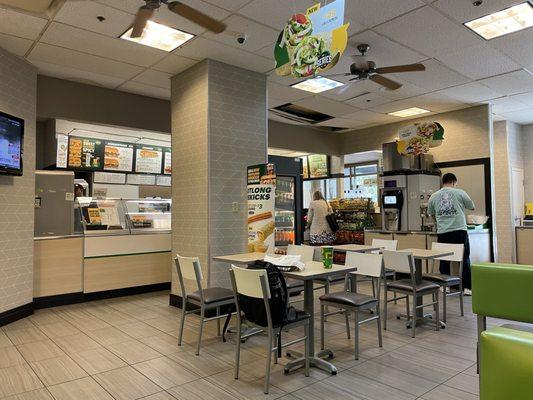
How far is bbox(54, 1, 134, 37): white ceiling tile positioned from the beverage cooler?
2.93 meters

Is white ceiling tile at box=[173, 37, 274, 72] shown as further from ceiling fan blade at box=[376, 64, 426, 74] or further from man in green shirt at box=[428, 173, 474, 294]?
man in green shirt at box=[428, 173, 474, 294]

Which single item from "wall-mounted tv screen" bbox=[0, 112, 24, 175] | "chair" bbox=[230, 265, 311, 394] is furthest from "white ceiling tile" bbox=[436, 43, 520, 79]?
"wall-mounted tv screen" bbox=[0, 112, 24, 175]

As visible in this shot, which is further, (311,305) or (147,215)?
(147,215)

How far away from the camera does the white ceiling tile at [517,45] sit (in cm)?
446

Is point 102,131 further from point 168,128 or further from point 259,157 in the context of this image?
point 259,157

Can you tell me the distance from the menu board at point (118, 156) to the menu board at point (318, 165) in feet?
14.8

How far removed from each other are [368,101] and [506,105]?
2.72 metres

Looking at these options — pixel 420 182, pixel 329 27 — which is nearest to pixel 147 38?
pixel 329 27

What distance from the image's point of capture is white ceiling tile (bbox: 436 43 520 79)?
16.0ft

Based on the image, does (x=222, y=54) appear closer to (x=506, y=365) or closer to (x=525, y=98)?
(x=506, y=365)

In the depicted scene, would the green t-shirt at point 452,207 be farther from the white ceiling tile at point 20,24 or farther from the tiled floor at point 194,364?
the white ceiling tile at point 20,24

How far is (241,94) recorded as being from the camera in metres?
5.41

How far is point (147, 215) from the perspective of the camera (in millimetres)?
6465

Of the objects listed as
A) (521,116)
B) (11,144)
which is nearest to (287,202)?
(11,144)
